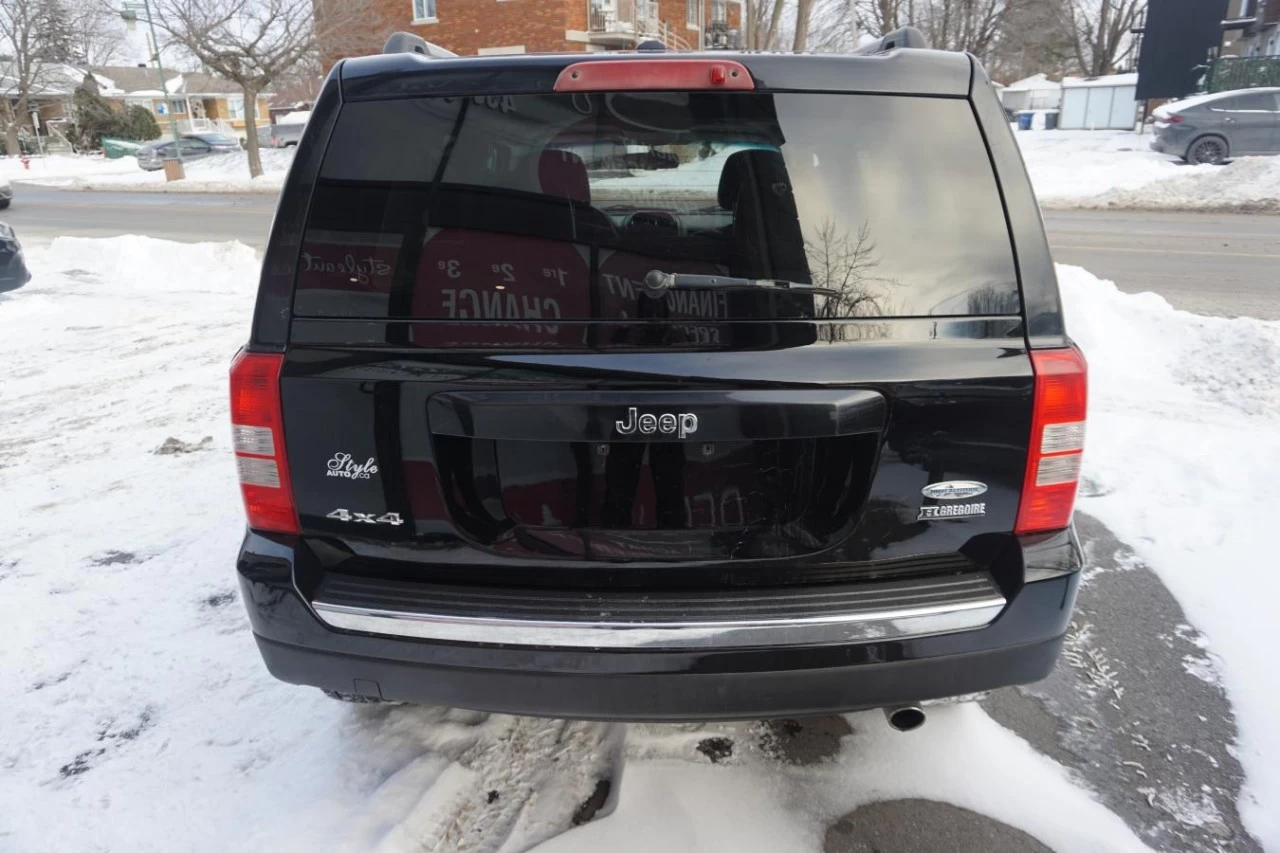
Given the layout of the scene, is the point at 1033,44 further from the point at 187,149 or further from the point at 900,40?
the point at 900,40

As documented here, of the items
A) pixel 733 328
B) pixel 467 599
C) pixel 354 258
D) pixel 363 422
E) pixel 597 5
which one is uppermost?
pixel 597 5

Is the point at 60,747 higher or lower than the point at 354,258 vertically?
lower

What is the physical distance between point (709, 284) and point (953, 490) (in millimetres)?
755

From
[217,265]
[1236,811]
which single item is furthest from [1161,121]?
[1236,811]

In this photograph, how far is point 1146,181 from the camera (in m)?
19.4

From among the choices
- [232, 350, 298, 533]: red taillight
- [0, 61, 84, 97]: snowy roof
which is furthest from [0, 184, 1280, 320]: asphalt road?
[0, 61, 84, 97]: snowy roof

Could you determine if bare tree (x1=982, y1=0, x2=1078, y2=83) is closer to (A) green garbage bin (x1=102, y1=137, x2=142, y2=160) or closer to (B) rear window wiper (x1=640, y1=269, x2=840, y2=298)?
(B) rear window wiper (x1=640, y1=269, x2=840, y2=298)

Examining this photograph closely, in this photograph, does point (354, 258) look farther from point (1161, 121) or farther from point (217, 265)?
point (1161, 121)

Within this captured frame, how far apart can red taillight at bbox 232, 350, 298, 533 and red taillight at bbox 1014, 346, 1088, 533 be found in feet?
5.92

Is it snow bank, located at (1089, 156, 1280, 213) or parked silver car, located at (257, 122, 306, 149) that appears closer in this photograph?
snow bank, located at (1089, 156, 1280, 213)

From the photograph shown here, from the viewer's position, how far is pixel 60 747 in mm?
2650

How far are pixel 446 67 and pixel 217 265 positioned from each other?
37.0ft

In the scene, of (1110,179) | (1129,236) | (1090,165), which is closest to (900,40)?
(1129,236)

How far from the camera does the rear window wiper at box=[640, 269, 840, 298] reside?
1.91m
